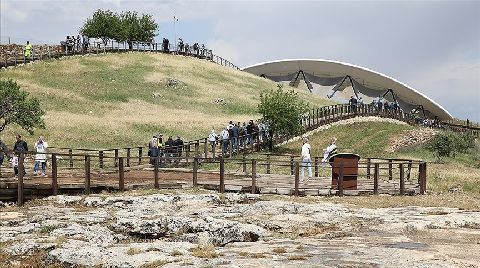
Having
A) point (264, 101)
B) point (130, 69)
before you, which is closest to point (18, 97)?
point (264, 101)

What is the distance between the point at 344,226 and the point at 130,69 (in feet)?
188

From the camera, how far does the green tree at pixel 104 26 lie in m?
91.0

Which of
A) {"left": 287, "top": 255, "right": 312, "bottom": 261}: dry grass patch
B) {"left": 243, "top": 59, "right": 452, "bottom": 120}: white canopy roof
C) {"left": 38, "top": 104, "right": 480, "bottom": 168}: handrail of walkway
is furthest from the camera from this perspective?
{"left": 243, "top": 59, "right": 452, "bottom": 120}: white canopy roof

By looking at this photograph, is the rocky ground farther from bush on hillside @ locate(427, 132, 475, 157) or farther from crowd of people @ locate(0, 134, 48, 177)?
bush on hillside @ locate(427, 132, 475, 157)

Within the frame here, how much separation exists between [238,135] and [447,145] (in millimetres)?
15260

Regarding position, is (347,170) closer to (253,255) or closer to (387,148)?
(253,255)

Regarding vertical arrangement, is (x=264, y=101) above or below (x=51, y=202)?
above

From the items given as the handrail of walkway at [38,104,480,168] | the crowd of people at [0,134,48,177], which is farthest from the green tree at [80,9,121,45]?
the crowd of people at [0,134,48,177]

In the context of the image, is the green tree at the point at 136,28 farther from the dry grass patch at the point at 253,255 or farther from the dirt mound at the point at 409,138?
the dry grass patch at the point at 253,255

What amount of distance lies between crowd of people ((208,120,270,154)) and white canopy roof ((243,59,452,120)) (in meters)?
46.5

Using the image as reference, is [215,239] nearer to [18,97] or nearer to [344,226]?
[344,226]

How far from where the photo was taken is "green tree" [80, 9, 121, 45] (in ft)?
299

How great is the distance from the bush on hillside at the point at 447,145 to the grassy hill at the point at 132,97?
17318mm

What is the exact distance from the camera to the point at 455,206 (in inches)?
790
